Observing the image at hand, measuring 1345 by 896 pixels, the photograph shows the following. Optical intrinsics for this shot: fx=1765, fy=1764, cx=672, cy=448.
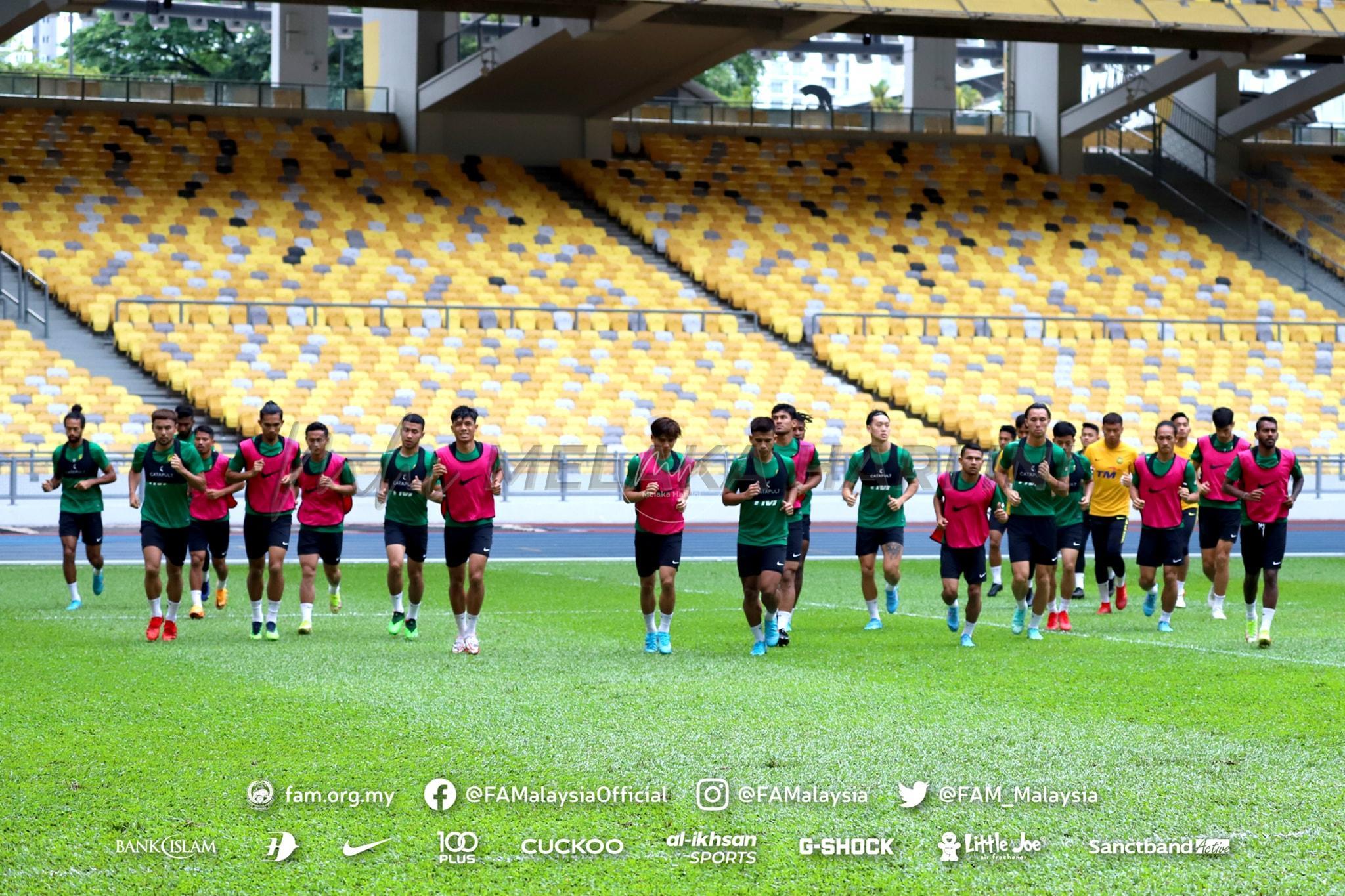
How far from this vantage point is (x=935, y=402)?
3334 centimetres

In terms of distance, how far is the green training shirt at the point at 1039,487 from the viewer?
47.4ft

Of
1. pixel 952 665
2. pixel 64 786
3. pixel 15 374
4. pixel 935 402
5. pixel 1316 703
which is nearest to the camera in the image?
pixel 64 786

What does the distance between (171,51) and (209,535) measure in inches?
2282

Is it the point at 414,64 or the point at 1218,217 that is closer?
the point at 414,64

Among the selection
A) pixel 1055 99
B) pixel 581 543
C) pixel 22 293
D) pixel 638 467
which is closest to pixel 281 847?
pixel 638 467

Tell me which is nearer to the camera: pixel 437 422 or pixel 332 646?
pixel 332 646

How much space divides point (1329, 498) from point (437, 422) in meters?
15.5

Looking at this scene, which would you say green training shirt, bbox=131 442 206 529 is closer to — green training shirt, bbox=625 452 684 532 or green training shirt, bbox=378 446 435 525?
green training shirt, bbox=378 446 435 525

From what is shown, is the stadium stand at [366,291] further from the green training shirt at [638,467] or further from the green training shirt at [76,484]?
the green training shirt at [638,467]

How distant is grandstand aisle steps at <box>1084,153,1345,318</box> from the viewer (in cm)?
4250

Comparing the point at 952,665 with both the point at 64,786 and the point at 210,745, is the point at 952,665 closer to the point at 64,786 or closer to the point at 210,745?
the point at 210,745

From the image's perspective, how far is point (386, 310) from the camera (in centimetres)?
3372

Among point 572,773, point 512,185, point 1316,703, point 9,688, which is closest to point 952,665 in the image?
point 1316,703

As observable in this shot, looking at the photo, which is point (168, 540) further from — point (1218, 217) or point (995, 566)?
point (1218, 217)
